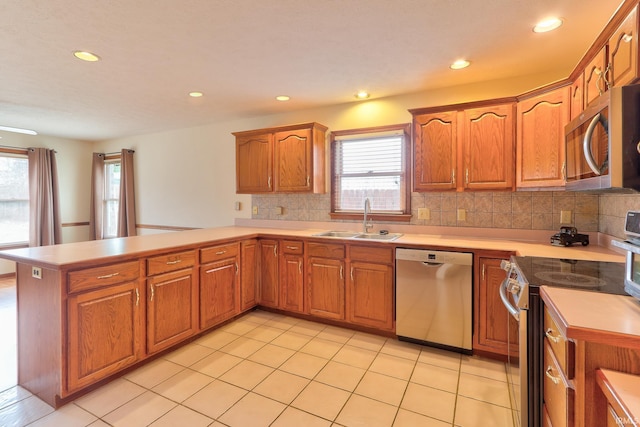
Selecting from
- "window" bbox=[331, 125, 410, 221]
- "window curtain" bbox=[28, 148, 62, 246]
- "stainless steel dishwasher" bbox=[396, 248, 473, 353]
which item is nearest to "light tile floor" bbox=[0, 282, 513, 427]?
"stainless steel dishwasher" bbox=[396, 248, 473, 353]

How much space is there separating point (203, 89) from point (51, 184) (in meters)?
3.99

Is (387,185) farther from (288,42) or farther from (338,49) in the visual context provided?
(288,42)

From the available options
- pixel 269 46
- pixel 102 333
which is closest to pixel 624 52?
pixel 269 46

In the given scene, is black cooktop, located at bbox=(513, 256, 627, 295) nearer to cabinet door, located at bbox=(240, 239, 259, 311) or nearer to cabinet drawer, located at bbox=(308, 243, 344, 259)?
cabinet drawer, located at bbox=(308, 243, 344, 259)

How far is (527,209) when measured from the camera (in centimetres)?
274

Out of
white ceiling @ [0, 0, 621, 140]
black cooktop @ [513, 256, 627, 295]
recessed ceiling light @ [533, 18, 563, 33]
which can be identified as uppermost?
white ceiling @ [0, 0, 621, 140]

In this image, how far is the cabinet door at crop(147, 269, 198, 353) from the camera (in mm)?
2301

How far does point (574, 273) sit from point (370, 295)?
1559 millimetres

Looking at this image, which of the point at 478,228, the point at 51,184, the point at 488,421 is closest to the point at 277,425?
the point at 488,421

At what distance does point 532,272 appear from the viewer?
1.57 meters

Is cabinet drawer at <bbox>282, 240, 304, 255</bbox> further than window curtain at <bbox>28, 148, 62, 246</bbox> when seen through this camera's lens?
No

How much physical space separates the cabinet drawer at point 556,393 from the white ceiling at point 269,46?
6.08ft

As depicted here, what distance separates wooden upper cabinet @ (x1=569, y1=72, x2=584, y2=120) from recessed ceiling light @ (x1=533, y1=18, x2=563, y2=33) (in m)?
0.36

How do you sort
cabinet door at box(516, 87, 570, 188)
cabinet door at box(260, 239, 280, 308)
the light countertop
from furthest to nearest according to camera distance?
cabinet door at box(260, 239, 280, 308)
cabinet door at box(516, 87, 570, 188)
the light countertop
